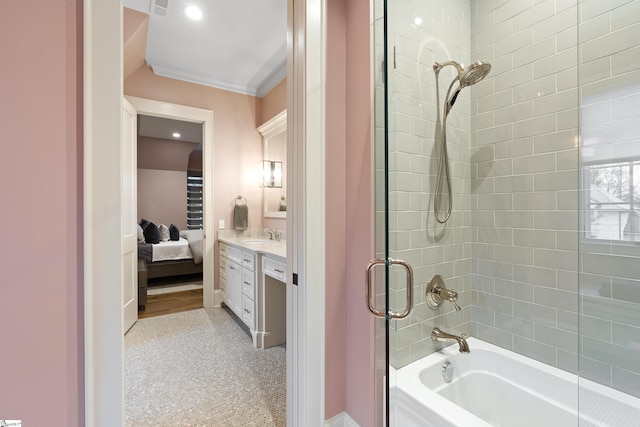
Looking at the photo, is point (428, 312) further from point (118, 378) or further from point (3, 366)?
point (3, 366)

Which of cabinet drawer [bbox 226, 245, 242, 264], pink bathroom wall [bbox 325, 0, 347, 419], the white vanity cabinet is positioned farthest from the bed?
pink bathroom wall [bbox 325, 0, 347, 419]

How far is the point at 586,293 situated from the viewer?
130 centimetres

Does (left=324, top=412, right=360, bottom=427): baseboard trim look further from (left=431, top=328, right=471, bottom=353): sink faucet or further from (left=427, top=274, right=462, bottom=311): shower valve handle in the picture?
(left=427, top=274, right=462, bottom=311): shower valve handle

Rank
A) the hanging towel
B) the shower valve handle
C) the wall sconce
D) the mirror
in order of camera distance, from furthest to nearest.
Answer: the hanging towel < the wall sconce < the mirror < the shower valve handle

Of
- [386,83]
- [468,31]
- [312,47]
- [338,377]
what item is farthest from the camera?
[468,31]

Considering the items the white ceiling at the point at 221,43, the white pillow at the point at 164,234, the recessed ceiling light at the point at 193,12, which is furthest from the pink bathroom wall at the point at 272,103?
the white pillow at the point at 164,234

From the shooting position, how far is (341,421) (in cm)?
143

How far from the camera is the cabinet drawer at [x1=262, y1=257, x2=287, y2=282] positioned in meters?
2.13

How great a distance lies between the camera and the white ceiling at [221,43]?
2312mm

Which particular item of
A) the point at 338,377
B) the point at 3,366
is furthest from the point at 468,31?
the point at 3,366

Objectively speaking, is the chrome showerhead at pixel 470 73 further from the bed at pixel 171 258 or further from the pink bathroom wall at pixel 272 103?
the bed at pixel 171 258

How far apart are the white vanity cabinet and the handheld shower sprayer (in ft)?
5.51

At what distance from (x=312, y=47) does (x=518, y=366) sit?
1.91 metres

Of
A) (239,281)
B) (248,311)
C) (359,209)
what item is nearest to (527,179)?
(359,209)
